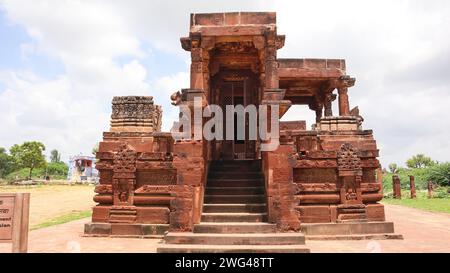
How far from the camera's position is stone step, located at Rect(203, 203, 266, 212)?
7.43m

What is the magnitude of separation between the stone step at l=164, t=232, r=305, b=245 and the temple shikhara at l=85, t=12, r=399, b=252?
0.02 meters

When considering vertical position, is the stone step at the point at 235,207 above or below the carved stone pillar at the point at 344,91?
below

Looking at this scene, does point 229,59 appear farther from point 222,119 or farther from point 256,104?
point 222,119

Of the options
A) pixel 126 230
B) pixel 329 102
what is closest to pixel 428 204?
pixel 329 102

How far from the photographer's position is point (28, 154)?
54.4 metres

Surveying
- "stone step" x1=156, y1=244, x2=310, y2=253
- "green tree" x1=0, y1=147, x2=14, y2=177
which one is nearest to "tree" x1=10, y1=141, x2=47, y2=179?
"green tree" x1=0, y1=147, x2=14, y2=177

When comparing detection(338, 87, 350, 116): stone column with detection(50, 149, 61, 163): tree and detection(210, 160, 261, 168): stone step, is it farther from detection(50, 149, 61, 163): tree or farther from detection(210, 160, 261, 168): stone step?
detection(50, 149, 61, 163): tree

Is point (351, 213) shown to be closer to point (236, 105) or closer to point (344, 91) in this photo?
point (236, 105)

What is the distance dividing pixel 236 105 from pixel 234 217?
609 centimetres

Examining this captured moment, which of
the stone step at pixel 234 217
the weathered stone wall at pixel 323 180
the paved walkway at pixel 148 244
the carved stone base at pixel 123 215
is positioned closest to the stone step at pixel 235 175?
the weathered stone wall at pixel 323 180

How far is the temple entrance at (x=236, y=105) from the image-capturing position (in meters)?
11.1

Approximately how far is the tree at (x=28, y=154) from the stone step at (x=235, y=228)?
56.8 metres

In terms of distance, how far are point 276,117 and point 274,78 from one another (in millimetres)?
897

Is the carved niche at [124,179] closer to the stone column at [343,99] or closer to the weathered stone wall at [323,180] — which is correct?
the weathered stone wall at [323,180]
